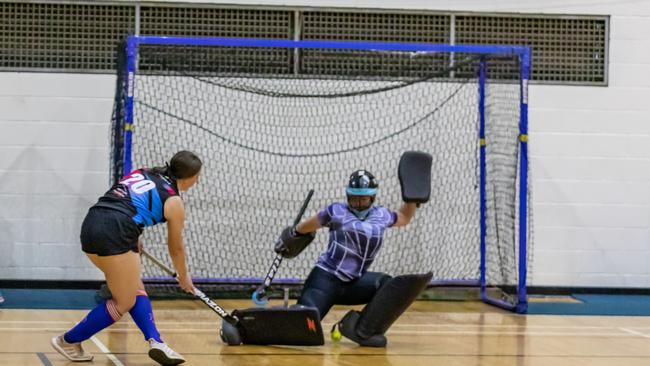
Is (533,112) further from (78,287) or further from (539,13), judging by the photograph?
(78,287)

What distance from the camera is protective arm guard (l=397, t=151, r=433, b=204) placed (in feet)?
25.9

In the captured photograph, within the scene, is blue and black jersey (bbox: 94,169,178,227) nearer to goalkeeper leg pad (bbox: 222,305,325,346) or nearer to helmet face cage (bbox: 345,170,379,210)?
goalkeeper leg pad (bbox: 222,305,325,346)

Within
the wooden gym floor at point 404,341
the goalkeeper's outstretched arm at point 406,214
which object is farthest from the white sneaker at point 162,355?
the goalkeeper's outstretched arm at point 406,214

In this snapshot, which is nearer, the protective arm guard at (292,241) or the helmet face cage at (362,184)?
the helmet face cage at (362,184)

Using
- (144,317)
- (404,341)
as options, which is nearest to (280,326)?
(404,341)

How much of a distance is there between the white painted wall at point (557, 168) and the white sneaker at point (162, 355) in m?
4.95

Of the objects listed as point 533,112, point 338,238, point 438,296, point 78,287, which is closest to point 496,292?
point 438,296

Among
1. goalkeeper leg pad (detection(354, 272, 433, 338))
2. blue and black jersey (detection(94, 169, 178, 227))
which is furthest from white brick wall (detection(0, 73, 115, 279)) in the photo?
blue and black jersey (detection(94, 169, 178, 227))

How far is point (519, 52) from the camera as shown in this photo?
1016cm

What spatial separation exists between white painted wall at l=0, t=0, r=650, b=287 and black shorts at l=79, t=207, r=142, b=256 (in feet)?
15.8

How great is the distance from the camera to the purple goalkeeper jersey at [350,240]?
8102 millimetres

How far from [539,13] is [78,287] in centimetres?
563

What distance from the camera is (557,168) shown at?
38.8 feet

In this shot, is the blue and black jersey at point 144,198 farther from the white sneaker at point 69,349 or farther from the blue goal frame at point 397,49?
the blue goal frame at point 397,49
